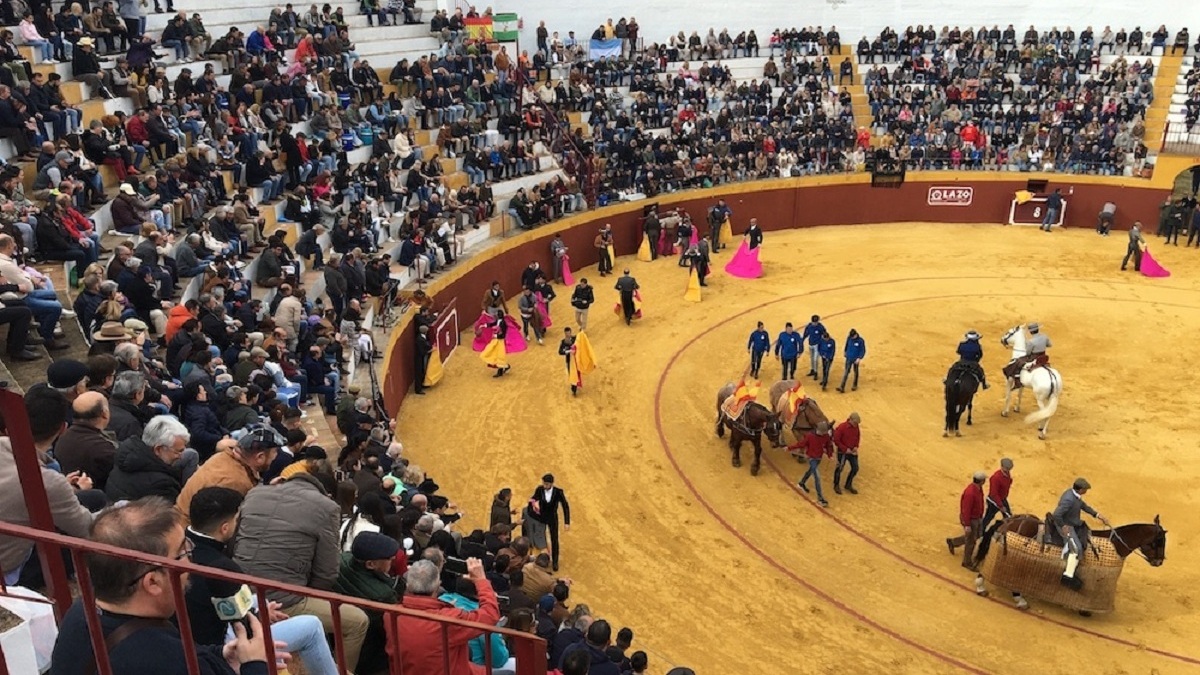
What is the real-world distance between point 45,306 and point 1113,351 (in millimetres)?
19678

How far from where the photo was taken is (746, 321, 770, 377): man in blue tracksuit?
19078 millimetres

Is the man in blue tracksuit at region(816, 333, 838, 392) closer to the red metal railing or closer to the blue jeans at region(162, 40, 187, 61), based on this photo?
the red metal railing

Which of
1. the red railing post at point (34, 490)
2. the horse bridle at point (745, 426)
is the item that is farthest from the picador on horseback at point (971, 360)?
the red railing post at point (34, 490)

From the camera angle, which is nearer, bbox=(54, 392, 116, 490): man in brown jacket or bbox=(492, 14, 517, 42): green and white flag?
bbox=(54, 392, 116, 490): man in brown jacket

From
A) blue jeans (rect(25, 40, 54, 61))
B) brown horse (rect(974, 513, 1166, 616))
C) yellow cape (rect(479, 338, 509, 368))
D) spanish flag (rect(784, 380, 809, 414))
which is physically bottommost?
yellow cape (rect(479, 338, 509, 368))

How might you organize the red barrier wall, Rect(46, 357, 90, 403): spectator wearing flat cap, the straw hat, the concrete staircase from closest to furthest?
Rect(46, 357, 90, 403): spectator wearing flat cap
the straw hat
the red barrier wall
the concrete staircase

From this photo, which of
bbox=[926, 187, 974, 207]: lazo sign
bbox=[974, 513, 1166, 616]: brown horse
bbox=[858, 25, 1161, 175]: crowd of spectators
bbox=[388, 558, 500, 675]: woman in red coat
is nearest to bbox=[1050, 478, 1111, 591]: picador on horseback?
bbox=[974, 513, 1166, 616]: brown horse

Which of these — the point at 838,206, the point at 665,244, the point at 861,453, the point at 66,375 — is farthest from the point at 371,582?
the point at 838,206

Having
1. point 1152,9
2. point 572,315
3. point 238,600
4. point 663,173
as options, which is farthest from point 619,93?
point 238,600

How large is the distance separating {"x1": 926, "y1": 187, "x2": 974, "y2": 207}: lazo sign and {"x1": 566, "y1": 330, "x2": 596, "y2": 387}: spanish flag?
56.9 feet

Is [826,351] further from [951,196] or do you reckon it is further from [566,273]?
[951,196]

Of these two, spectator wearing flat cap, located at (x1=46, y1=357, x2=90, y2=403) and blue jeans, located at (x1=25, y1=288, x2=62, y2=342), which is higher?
spectator wearing flat cap, located at (x1=46, y1=357, x2=90, y2=403)

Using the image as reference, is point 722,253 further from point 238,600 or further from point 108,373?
point 238,600

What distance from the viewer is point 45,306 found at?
431 inches
